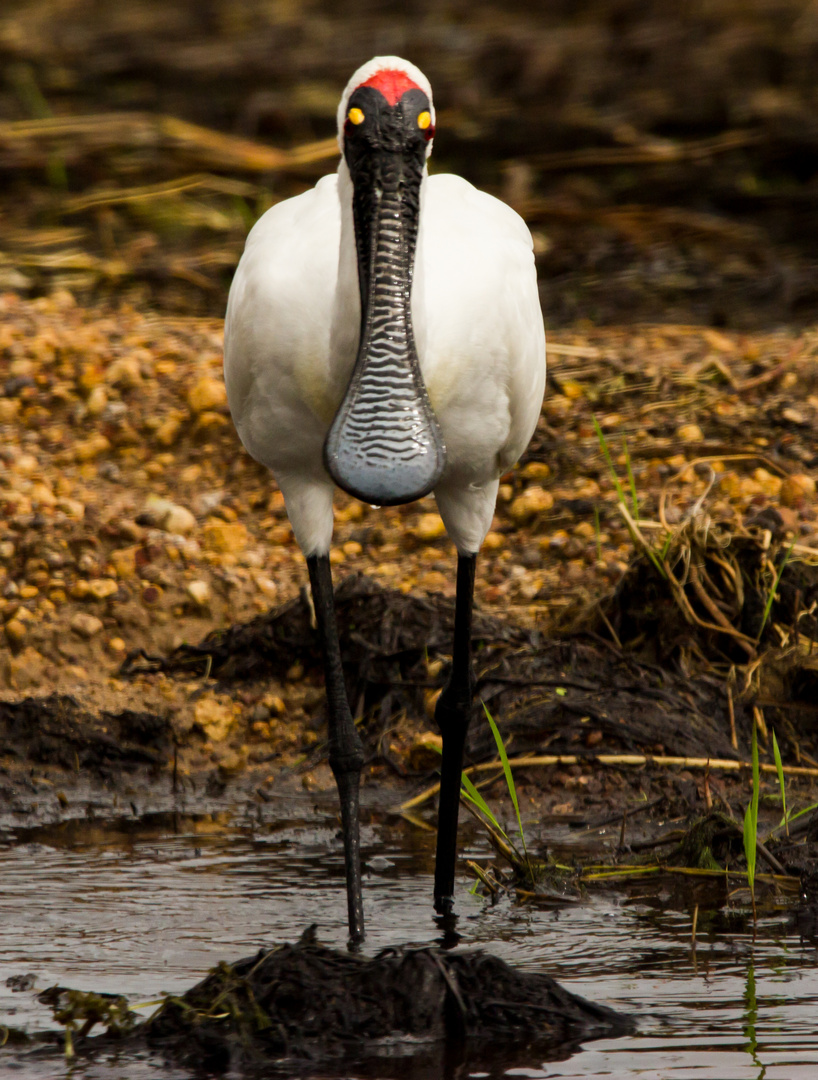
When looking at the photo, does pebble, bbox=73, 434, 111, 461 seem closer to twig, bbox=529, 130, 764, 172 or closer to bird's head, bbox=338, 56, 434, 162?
bird's head, bbox=338, 56, 434, 162

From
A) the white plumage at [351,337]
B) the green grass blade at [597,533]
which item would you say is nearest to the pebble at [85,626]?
the white plumage at [351,337]

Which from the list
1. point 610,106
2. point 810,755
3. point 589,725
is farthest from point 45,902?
point 610,106

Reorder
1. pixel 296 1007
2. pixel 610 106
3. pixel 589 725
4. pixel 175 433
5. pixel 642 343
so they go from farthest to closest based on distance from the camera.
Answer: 1. pixel 610 106
2. pixel 642 343
3. pixel 175 433
4. pixel 589 725
5. pixel 296 1007

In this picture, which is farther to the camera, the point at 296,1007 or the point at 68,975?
the point at 68,975

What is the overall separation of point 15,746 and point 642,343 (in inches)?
178

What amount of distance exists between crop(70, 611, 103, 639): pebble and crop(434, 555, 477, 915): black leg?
1.92 metres

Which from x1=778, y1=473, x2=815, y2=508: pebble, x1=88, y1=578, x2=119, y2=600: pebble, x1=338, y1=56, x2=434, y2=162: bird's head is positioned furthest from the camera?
x1=778, y1=473, x2=815, y2=508: pebble

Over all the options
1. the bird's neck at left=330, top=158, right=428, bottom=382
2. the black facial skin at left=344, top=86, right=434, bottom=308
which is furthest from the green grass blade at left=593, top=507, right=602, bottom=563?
the black facial skin at left=344, top=86, right=434, bottom=308

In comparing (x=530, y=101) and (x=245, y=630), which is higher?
(x=530, y=101)

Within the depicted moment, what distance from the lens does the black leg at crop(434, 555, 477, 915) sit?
5.51m

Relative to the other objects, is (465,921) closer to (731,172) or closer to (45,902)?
(45,902)

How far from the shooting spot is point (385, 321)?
451cm

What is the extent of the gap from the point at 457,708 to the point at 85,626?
6.63 feet

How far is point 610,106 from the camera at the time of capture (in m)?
13.3
